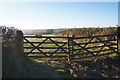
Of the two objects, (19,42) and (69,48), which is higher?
(19,42)

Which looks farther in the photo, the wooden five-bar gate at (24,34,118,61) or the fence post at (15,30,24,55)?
the wooden five-bar gate at (24,34,118,61)

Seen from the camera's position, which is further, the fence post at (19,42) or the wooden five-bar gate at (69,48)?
the wooden five-bar gate at (69,48)

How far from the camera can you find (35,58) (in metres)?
10.6

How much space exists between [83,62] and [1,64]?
5.30m

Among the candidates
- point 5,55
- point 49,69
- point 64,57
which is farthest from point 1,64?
point 64,57

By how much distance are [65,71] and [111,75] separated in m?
2.27

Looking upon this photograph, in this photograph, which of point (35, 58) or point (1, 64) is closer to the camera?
point (1, 64)

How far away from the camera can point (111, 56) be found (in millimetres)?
11508

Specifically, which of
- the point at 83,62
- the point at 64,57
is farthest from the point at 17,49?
the point at 83,62

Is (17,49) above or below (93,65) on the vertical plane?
above

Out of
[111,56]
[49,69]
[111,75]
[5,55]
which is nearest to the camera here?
[5,55]

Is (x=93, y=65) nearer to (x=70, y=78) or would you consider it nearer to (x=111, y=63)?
(x=111, y=63)

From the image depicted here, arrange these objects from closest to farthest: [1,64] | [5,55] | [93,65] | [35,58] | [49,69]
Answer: [1,64]
[5,55]
[49,69]
[93,65]
[35,58]

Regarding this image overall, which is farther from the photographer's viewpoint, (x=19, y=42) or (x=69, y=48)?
(x=69, y=48)
